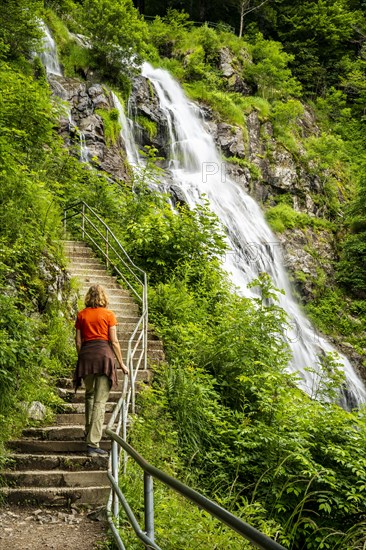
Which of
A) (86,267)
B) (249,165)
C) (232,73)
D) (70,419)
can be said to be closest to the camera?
(70,419)

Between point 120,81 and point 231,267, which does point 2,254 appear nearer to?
point 231,267

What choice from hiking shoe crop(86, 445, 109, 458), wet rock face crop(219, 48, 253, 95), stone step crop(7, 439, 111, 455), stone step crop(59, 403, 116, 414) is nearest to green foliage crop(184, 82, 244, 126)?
wet rock face crop(219, 48, 253, 95)

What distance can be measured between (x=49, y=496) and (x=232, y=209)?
60.2ft

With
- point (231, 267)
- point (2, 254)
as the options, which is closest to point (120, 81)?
point (231, 267)

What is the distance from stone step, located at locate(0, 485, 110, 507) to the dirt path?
75mm

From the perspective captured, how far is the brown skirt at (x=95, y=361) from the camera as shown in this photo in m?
5.71

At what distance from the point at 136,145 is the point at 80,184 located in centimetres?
824

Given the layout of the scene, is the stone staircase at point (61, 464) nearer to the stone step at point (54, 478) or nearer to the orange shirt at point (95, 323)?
the stone step at point (54, 478)

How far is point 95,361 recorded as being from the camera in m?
5.73

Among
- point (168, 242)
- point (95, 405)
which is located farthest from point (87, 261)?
point (95, 405)

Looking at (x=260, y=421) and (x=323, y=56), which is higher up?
(x=323, y=56)

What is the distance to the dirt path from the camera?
13.8ft

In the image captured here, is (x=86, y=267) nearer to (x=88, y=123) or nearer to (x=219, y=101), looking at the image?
(x=88, y=123)

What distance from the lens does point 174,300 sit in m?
9.73
